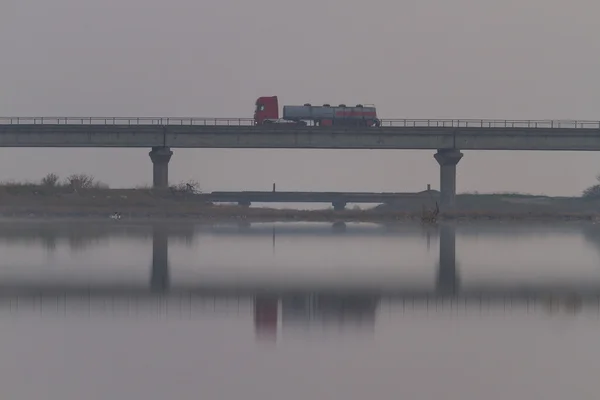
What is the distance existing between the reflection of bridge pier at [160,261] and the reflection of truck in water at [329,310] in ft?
14.9

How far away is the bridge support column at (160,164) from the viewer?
94.5 metres

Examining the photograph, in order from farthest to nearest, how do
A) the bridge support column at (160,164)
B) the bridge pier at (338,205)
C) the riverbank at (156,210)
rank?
the bridge pier at (338,205) < the bridge support column at (160,164) < the riverbank at (156,210)

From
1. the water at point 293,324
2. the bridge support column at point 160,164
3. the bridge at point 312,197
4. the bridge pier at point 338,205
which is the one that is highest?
the bridge support column at point 160,164

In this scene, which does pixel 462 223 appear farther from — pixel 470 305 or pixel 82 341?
pixel 82 341

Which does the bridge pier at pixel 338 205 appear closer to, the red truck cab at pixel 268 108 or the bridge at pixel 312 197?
the bridge at pixel 312 197

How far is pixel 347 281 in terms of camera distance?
31.1m

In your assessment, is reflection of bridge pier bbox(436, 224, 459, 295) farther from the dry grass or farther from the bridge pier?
the bridge pier

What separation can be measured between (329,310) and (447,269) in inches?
483

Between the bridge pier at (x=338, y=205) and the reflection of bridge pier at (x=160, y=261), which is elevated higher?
the bridge pier at (x=338, y=205)

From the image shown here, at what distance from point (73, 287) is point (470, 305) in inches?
425

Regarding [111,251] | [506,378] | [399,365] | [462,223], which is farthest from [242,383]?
[462,223]

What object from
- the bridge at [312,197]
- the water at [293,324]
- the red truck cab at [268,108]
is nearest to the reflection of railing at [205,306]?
the water at [293,324]

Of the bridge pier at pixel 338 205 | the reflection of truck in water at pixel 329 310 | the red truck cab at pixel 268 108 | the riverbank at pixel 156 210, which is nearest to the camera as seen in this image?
the reflection of truck in water at pixel 329 310

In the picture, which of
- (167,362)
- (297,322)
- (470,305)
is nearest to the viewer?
(167,362)
